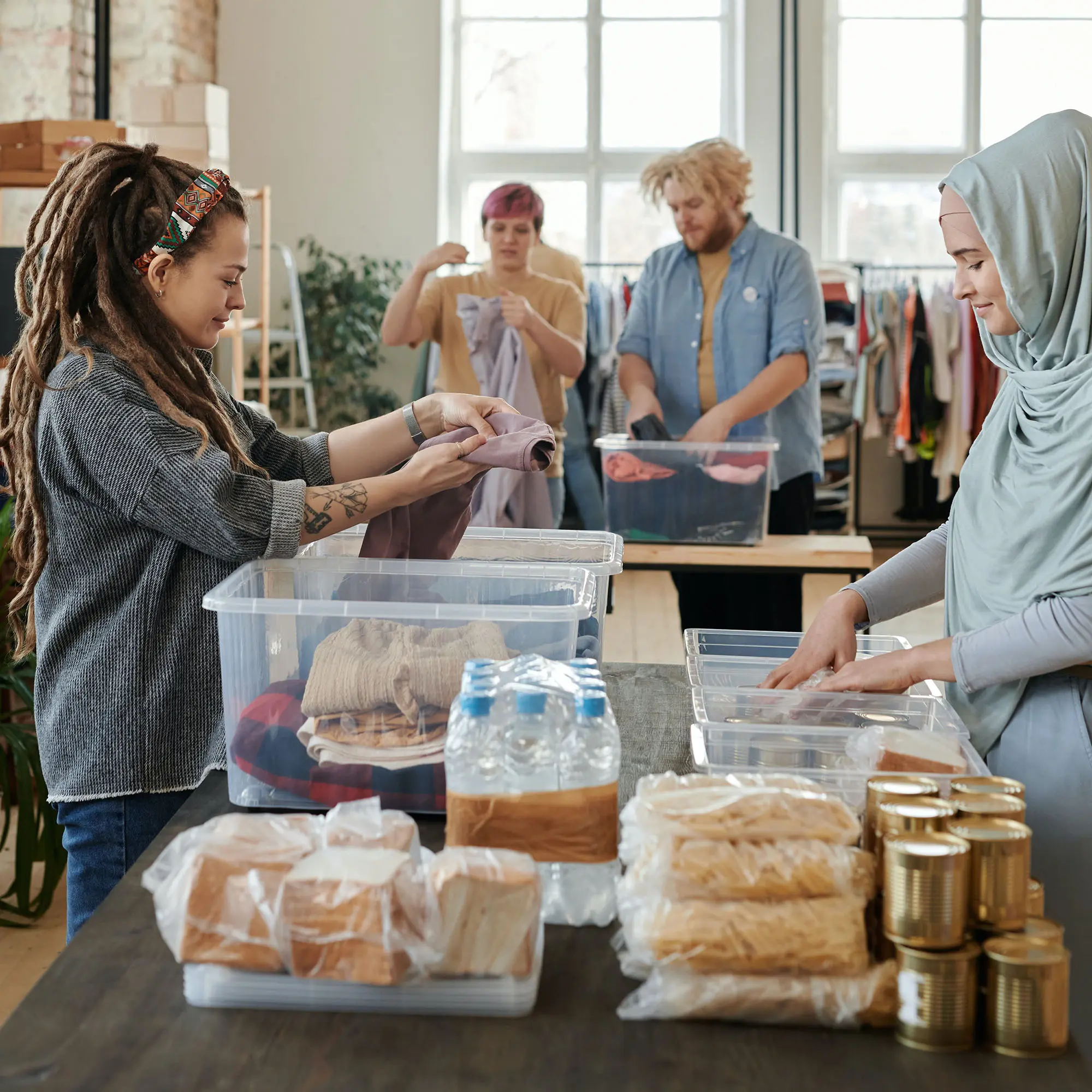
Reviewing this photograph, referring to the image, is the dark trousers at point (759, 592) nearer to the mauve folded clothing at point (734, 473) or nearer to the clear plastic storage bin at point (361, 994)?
the mauve folded clothing at point (734, 473)

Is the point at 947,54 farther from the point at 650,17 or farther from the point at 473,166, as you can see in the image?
the point at 473,166

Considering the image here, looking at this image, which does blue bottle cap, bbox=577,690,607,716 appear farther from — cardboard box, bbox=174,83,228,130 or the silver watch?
cardboard box, bbox=174,83,228,130

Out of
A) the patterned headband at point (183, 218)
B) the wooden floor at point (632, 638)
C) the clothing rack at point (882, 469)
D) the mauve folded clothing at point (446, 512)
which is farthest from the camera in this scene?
the clothing rack at point (882, 469)

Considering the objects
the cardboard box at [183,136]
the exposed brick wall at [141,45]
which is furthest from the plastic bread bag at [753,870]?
the exposed brick wall at [141,45]

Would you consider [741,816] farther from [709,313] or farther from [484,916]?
[709,313]

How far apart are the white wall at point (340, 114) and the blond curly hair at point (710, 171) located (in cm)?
385

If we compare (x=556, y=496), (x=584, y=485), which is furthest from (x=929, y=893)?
(x=584, y=485)

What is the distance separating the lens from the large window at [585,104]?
23.2 ft

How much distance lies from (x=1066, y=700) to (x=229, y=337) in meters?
5.53

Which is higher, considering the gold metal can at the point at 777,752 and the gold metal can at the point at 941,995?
the gold metal can at the point at 777,752

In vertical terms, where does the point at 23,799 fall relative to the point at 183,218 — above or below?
below

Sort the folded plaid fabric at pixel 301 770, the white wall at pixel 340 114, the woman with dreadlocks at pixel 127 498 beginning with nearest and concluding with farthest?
the folded plaid fabric at pixel 301 770
the woman with dreadlocks at pixel 127 498
the white wall at pixel 340 114

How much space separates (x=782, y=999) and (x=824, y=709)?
58 centimetres

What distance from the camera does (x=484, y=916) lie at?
948 millimetres
